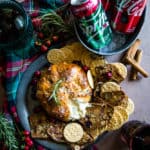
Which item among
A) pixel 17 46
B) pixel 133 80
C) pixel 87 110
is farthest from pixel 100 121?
pixel 17 46

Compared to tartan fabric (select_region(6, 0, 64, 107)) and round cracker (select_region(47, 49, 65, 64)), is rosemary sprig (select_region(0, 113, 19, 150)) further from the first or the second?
round cracker (select_region(47, 49, 65, 64))

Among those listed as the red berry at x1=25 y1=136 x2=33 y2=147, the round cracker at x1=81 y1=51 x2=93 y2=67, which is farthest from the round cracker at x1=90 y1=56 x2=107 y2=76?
the red berry at x1=25 y1=136 x2=33 y2=147

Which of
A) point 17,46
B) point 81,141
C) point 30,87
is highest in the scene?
point 17,46

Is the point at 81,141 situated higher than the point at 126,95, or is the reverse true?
the point at 126,95

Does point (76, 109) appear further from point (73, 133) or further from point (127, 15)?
point (127, 15)

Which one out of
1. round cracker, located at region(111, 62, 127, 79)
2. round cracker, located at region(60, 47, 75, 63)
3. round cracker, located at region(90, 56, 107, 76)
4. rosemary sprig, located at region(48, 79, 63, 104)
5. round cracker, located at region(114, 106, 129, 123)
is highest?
round cracker, located at region(60, 47, 75, 63)

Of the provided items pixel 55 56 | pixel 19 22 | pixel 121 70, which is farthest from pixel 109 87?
pixel 19 22

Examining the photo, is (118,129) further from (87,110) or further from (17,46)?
(17,46)
